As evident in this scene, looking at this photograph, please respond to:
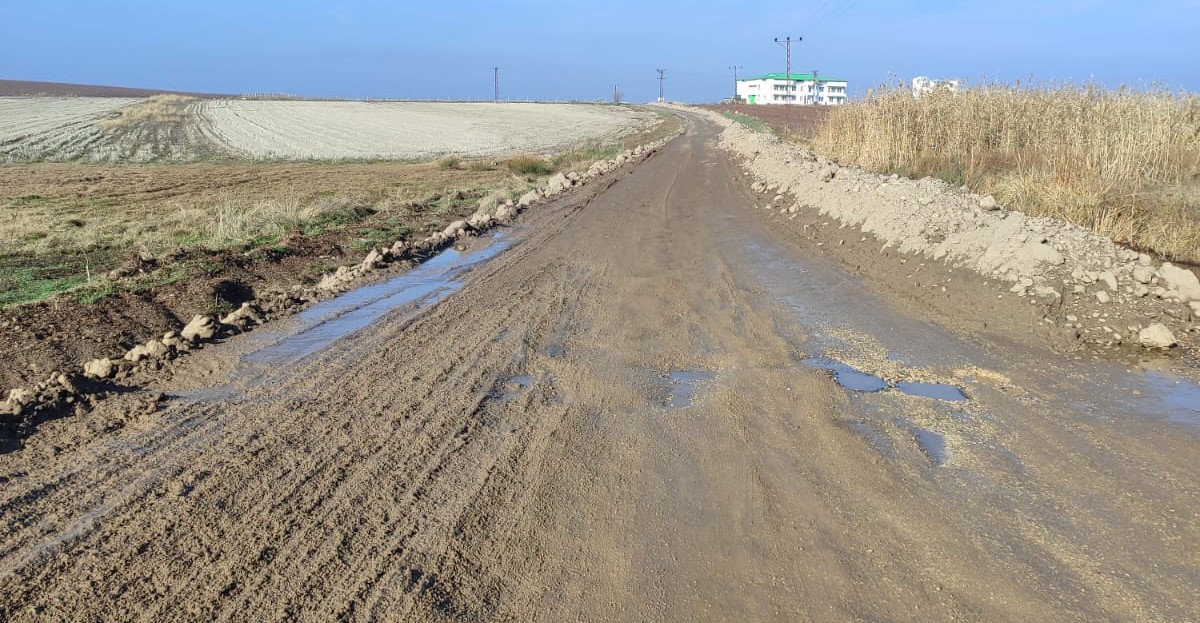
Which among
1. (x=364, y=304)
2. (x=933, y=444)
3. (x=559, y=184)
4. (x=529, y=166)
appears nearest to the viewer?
(x=933, y=444)

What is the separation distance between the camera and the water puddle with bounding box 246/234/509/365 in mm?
7238

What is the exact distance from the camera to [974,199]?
11680 millimetres

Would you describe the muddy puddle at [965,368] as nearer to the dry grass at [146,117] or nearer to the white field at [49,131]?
the white field at [49,131]

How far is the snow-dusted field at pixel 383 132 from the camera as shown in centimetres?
4341

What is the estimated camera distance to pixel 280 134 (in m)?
52.8

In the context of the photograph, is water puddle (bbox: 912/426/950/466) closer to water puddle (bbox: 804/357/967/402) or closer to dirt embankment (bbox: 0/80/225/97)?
water puddle (bbox: 804/357/967/402)

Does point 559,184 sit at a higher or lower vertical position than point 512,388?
higher

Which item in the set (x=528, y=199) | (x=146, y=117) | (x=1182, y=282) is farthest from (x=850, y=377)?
(x=146, y=117)

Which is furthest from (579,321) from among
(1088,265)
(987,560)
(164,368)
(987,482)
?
(1088,265)

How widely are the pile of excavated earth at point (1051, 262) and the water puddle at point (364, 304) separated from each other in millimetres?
6313

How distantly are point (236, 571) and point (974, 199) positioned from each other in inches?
444

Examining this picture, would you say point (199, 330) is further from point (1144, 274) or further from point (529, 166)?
point (529, 166)

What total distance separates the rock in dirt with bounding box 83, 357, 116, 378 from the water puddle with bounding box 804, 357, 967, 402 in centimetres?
588

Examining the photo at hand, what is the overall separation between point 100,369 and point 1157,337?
922cm
